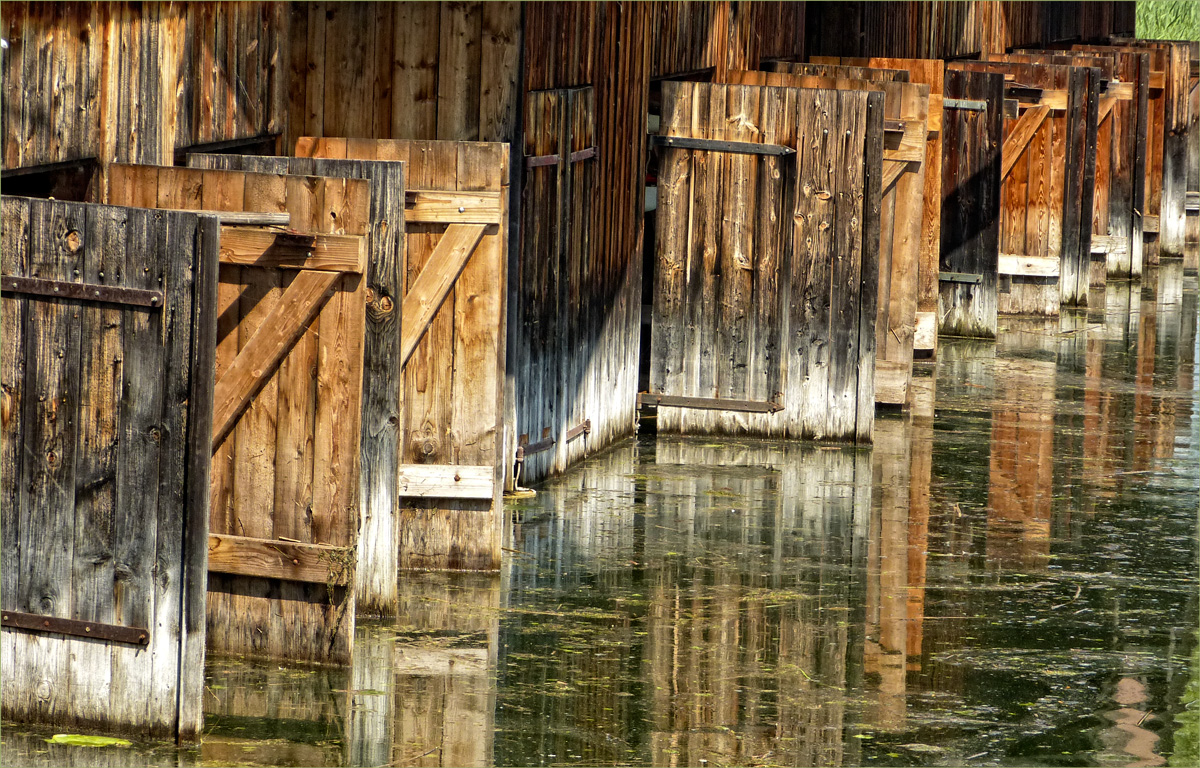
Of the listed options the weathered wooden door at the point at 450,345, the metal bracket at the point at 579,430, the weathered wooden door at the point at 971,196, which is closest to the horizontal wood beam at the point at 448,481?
the weathered wooden door at the point at 450,345

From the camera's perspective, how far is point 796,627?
8227 millimetres

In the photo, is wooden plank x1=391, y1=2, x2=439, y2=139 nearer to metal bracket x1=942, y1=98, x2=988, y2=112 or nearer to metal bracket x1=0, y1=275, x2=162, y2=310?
metal bracket x1=0, y1=275, x2=162, y2=310

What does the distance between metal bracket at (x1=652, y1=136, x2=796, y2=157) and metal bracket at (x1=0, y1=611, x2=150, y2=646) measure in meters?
6.71

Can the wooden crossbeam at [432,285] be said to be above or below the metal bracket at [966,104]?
below

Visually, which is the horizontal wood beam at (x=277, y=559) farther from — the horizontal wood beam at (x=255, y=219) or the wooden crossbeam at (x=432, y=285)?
the wooden crossbeam at (x=432, y=285)

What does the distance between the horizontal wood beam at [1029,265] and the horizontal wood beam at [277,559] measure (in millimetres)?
11595

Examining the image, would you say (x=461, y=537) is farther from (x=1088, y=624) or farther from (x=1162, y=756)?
(x=1162, y=756)

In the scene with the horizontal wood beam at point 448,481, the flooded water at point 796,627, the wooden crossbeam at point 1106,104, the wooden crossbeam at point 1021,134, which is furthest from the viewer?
the wooden crossbeam at point 1106,104

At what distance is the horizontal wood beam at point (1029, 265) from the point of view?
17.7 metres

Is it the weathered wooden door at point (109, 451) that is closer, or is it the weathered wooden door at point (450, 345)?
the weathered wooden door at point (109, 451)

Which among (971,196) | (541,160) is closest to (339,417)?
(541,160)

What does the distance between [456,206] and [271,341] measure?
1665 millimetres

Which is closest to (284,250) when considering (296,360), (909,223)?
(296,360)

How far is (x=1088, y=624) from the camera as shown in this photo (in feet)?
27.5
